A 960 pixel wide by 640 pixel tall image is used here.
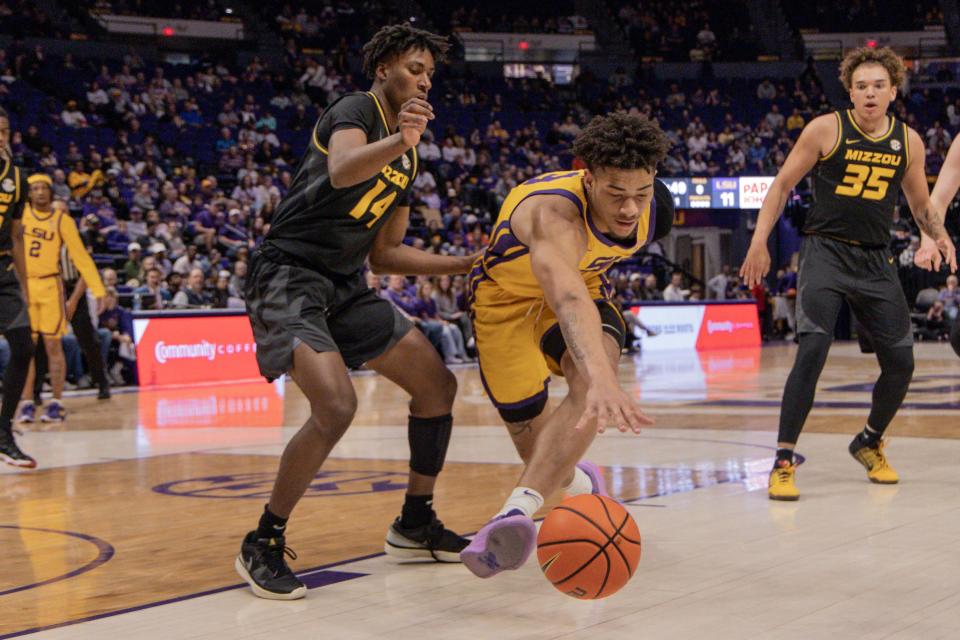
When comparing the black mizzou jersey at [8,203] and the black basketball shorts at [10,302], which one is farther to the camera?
the black basketball shorts at [10,302]

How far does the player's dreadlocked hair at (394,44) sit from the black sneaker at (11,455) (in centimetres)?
381

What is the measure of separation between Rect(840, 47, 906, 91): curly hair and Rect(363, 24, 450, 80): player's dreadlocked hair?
262 cm

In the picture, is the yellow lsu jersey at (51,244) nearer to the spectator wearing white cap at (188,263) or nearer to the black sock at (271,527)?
the spectator wearing white cap at (188,263)

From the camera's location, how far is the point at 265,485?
6.66 metres

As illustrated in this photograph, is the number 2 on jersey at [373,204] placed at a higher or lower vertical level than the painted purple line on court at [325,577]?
higher

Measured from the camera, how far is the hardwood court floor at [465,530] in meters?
3.62

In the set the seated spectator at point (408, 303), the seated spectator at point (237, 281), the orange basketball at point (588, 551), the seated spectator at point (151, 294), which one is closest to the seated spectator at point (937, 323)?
the seated spectator at point (408, 303)

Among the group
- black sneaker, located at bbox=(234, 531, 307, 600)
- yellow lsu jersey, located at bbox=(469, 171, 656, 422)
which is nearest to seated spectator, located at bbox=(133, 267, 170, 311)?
yellow lsu jersey, located at bbox=(469, 171, 656, 422)

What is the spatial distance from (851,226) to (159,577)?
3.76m

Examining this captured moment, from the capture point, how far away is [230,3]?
1324 inches

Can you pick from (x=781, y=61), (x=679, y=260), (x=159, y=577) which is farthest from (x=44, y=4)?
(x=159, y=577)

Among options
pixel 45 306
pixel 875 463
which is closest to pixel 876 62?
pixel 875 463

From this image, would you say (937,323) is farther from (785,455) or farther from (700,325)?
(785,455)

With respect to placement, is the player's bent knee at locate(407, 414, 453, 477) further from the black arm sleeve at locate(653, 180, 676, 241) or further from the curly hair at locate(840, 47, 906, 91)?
the curly hair at locate(840, 47, 906, 91)
